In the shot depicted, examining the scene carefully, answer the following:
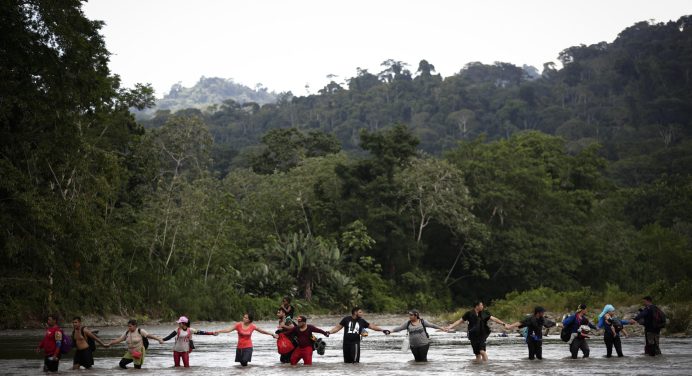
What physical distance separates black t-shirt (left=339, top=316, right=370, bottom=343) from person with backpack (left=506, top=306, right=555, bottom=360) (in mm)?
3878

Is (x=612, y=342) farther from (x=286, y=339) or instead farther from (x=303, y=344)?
(x=286, y=339)

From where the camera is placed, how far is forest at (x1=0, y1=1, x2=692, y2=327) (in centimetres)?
3831

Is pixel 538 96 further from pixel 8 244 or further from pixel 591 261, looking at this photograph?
pixel 8 244

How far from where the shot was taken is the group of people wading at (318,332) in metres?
22.6

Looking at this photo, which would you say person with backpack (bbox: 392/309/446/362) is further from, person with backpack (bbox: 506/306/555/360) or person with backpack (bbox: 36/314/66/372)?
person with backpack (bbox: 36/314/66/372)

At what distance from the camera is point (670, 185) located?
102000mm

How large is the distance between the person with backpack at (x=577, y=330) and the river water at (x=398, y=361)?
1.39 ft

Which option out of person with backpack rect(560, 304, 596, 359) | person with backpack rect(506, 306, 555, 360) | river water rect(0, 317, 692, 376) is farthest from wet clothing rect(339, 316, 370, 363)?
person with backpack rect(560, 304, 596, 359)

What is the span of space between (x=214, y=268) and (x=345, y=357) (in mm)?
→ 34105

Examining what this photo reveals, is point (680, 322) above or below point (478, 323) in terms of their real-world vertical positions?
below

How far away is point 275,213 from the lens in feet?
239

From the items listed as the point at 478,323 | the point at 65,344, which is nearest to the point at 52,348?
the point at 65,344

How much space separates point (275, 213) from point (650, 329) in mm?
49775

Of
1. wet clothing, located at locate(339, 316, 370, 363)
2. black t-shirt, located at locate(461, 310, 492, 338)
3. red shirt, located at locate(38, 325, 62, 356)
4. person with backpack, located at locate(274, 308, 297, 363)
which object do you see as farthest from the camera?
person with backpack, located at locate(274, 308, 297, 363)
